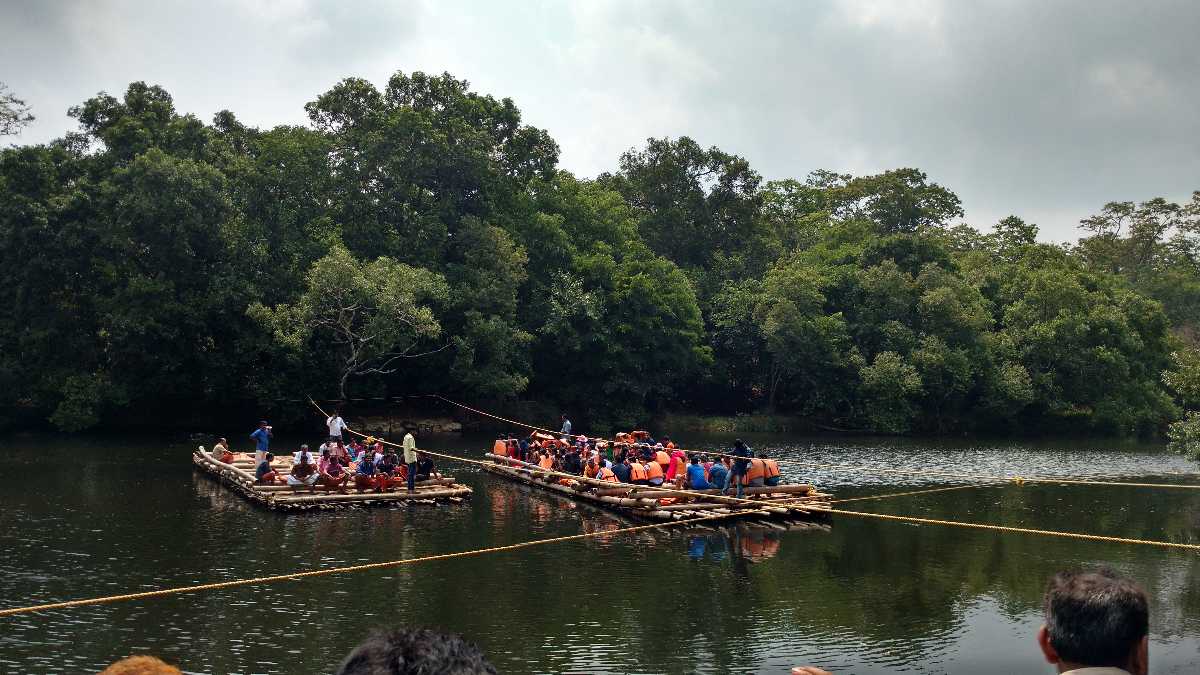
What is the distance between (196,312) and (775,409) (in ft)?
101

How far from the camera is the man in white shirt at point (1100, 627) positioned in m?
3.40

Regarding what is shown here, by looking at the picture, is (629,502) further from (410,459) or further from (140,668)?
(140,668)

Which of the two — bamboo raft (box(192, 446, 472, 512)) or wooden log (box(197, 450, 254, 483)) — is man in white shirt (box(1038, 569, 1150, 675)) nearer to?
bamboo raft (box(192, 446, 472, 512))

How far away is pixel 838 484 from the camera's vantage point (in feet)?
95.1

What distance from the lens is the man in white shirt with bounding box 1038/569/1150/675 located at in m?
3.40

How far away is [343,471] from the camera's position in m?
23.3

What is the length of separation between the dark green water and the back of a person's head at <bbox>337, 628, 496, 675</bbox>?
9792 millimetres

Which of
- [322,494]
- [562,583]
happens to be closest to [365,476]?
[322,494]

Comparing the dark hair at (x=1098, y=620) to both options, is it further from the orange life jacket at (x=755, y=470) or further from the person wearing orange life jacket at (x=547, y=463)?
the person wearing orange life jacket at (x=547, y=463)

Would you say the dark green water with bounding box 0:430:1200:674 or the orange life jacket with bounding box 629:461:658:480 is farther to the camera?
the orange life jacket with bounding box 629:461:658:480

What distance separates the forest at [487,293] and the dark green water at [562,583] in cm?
1071

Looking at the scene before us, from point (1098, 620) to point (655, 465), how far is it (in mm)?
20814

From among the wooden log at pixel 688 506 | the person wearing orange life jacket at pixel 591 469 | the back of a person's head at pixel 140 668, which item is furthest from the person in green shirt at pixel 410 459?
the back of a person's head at pixel 140 668

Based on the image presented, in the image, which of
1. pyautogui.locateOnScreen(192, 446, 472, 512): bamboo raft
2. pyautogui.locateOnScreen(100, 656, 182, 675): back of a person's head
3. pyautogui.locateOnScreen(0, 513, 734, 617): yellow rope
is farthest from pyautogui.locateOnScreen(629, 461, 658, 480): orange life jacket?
pyautogui.locateOnScreen(100, 656, 182, 675): back of a person's head
